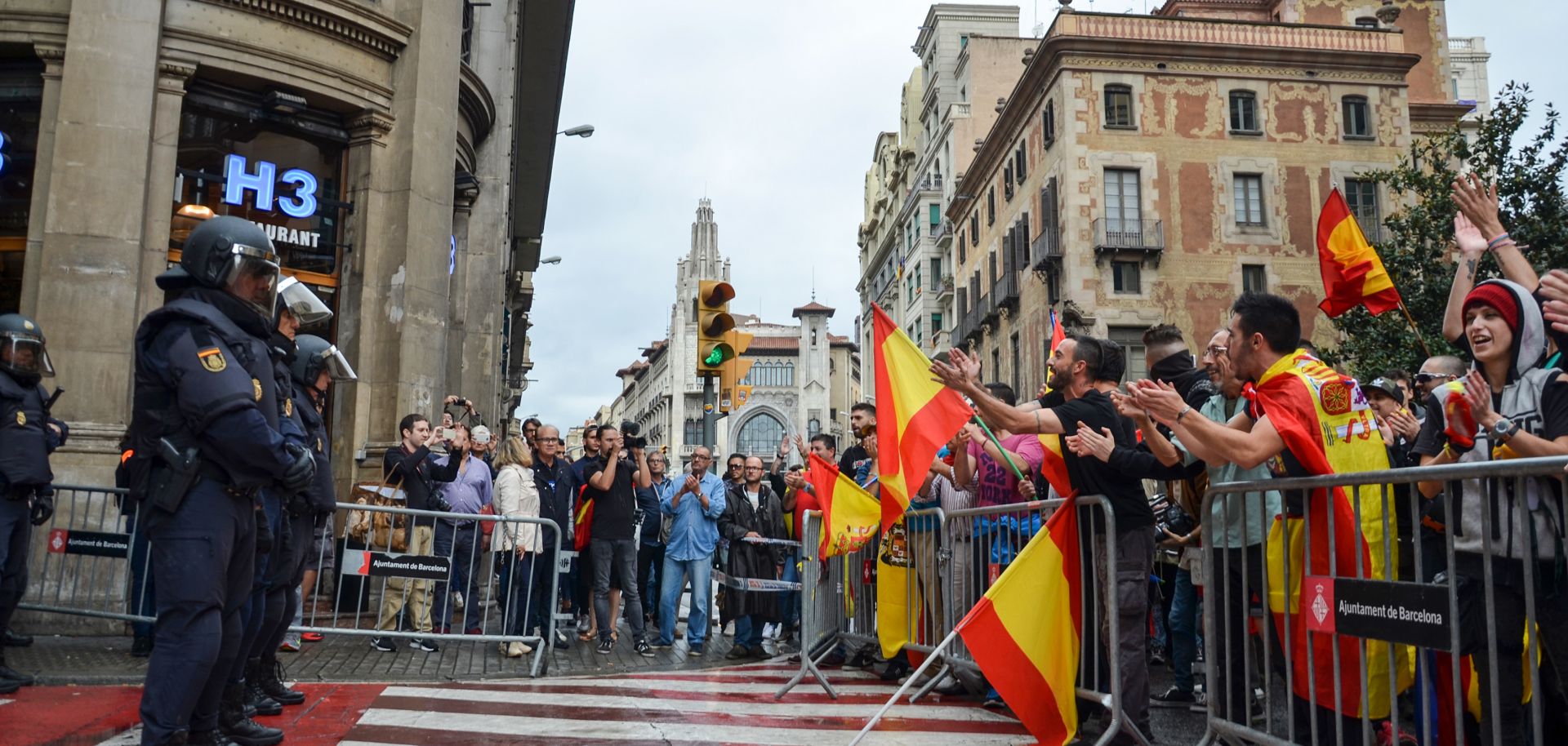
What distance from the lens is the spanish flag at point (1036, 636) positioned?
18.4 ft

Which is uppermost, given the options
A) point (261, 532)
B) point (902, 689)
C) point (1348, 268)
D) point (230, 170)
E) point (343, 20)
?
point (343, 20)

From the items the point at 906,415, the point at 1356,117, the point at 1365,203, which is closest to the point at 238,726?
the point at 906,415

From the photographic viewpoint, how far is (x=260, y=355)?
A: 16.8ft

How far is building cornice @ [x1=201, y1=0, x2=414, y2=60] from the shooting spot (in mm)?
12219

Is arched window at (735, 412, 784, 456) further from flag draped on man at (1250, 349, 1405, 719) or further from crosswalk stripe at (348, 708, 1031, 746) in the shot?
flag draped on man at (1250, 349, 1405, 719)

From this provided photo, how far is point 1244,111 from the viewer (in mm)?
35656

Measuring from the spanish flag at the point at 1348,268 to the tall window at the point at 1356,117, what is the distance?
3164 centimetres

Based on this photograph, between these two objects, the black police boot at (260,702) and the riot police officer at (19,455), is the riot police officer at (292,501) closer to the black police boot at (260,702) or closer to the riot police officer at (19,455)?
the black police boot at (260,702)

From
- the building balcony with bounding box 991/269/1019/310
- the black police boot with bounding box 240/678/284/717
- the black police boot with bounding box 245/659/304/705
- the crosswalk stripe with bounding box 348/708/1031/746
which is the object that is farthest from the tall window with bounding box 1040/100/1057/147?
the black police boot with bounding box 240/678/284/717

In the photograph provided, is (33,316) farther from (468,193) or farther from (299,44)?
(468,193)

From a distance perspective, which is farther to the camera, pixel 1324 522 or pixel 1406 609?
pixel 1324 522

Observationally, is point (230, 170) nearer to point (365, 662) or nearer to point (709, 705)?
point (365, 662)

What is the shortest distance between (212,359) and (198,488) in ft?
1.81

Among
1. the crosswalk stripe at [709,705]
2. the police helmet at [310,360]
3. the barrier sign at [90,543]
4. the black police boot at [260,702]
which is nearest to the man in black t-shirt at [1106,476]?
the crosswalk stripe at [709,705]
